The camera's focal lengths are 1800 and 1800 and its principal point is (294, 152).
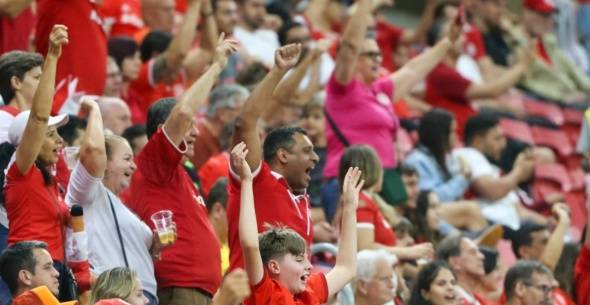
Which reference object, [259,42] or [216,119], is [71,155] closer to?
[216,119]

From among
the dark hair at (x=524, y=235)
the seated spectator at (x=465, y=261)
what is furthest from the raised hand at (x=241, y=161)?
the dark hair at (x=524, y=235)

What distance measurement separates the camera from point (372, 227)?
10414 millimetres

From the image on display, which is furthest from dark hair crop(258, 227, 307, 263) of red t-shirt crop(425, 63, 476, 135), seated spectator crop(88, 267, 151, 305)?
red t-shirt crop(425, 63, 476, 135)

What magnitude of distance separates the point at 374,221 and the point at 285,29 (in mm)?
3646

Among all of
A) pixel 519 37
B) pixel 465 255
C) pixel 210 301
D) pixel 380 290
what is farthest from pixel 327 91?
pixel 519 37

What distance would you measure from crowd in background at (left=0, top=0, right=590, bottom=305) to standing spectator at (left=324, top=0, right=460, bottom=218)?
0.05 feet

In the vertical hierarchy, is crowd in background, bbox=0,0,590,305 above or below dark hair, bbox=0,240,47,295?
below

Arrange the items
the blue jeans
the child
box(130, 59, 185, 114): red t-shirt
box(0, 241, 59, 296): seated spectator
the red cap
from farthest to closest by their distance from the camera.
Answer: the red cap, box(130, 59, 185, 114): red t-shirt, the blue jeans, the child, box(0, 241, 59, 296): seated spectator

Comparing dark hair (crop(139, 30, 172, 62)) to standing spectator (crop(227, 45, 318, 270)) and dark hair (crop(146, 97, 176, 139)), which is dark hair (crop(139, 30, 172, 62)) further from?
standing spectator (crop(227, 45, 318, 270))

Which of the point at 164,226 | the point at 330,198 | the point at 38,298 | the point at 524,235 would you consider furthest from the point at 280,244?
the point at 524,235

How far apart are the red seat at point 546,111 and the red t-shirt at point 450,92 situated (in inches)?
57.4

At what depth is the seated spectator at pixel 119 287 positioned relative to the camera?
299 inches

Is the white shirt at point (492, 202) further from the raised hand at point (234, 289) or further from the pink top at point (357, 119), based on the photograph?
the raised hand at point (234, 289)

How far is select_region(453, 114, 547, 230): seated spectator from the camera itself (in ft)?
43.8
